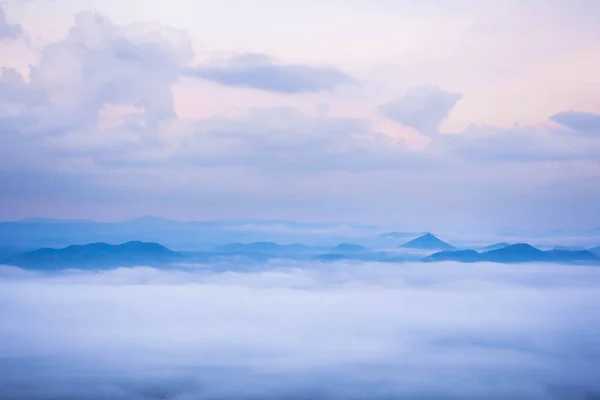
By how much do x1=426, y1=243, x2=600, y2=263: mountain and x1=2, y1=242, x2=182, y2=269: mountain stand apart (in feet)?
52.8

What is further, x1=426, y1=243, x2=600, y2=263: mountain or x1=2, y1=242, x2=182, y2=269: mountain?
x1=2, y1=242, x2=182, y2=269: mountain

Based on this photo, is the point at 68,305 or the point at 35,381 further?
the point at 68,305

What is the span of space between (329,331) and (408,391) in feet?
34.9

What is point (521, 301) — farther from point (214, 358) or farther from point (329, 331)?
point (214, 358)

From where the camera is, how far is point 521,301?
2722 cm

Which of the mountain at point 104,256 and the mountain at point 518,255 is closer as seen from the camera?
the mountain at point 518,255

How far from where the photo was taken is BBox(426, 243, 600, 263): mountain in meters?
22.1

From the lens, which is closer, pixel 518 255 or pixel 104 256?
pixel 518 255

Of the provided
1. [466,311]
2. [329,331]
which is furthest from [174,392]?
[466,311]

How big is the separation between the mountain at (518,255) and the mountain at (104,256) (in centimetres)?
1610

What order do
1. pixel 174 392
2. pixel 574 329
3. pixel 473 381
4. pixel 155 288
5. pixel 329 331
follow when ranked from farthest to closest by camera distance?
pixel 155 288, pixel 329 331, pixel 574 329, pixel 473 381, pixel 174 392

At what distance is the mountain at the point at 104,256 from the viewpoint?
31.8 m

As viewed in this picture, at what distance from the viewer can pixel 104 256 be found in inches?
1283

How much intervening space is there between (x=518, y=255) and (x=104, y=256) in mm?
22807
